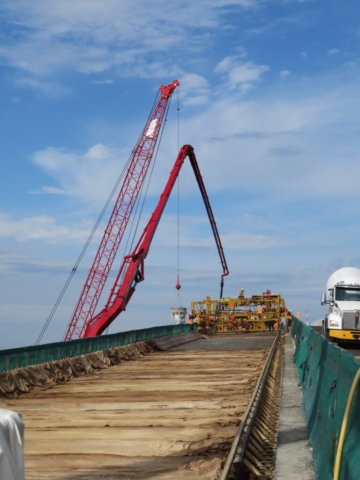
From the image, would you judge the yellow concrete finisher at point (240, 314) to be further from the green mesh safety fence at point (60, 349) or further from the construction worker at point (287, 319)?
the green mesh safety fence at point (60, 349)

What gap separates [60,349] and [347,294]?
19.3 m

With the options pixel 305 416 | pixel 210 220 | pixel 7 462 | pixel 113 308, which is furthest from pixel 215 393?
pixel 210 220

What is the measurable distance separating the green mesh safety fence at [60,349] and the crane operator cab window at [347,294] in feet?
32.4

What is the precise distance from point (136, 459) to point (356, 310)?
2632cm

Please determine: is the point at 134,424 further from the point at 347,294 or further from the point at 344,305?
the point at 347,294

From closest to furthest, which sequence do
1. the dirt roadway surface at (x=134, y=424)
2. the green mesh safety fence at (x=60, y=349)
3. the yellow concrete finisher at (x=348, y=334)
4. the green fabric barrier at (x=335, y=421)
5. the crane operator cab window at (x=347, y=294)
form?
the green fabric barrier at (x=335, y=421)
the dirt roadway surface at (x=134, y=424)
the green mesh safety fence at (x=60, y=349)
the yellow concrete finisher at (x=348, y=334)
the crane operator cab window at (x=347, y=294)

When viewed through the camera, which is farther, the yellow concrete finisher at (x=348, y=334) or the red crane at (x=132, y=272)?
the red crane at (x=132, y=272)

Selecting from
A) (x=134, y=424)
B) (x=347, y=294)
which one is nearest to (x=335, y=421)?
(x=134, y=424)

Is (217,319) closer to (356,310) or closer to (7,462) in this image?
(356,310)

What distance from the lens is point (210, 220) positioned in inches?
3799

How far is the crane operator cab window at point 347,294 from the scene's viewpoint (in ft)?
117

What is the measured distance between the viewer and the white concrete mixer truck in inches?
1328

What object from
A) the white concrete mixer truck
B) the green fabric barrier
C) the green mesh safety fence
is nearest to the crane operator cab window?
the white concrete mixer truck

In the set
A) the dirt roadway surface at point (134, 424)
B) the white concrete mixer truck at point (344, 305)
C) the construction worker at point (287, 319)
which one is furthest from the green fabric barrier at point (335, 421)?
the construction worker at point (287, 319)
